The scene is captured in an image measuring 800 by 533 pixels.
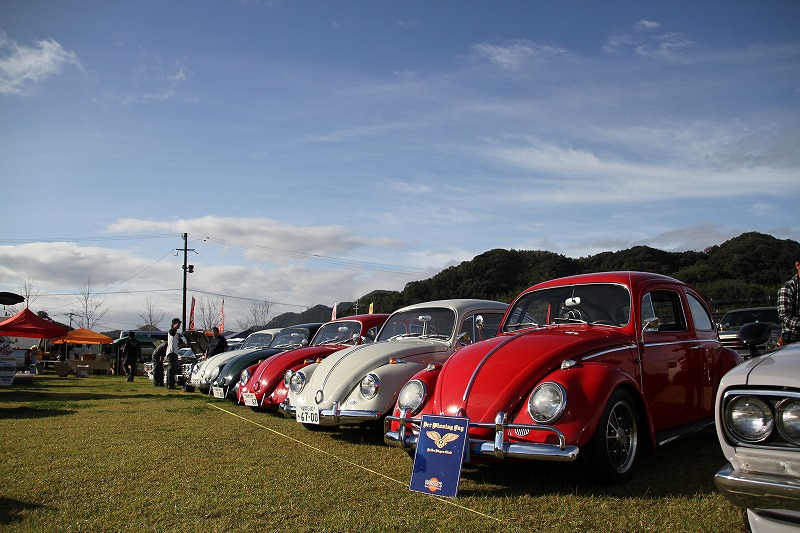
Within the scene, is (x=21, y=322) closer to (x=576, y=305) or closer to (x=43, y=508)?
(x=43, y=508)

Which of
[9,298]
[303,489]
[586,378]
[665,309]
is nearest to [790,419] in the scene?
[586,378]

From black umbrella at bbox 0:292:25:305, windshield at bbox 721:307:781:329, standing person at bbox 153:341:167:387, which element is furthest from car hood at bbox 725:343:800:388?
standing person at bbox 153:341:167:387

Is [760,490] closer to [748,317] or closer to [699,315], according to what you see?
[699,315]

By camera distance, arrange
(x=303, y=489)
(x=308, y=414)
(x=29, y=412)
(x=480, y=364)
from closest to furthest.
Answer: (x=303, y=489) → (x=480, y=364) → (x=308, y=414) → (x=29, y=412)

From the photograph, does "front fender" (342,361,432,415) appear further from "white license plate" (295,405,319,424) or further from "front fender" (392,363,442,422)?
"front fender" (392,363,442,422)

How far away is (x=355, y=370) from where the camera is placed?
6.98 meters

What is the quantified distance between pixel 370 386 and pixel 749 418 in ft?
13.7

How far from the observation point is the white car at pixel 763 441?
262 cm

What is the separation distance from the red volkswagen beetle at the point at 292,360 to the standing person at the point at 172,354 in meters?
7.43

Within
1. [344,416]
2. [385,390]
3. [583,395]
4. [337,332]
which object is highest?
[337,332]

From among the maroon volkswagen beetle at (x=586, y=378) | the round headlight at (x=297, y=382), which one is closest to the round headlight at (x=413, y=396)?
the maroon volkswagen beetle at (x=586, y=378)

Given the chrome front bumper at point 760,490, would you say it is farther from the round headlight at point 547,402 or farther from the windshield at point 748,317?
the windshield at point 748,317

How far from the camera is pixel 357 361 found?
282 inches

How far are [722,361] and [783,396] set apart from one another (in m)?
4.12
